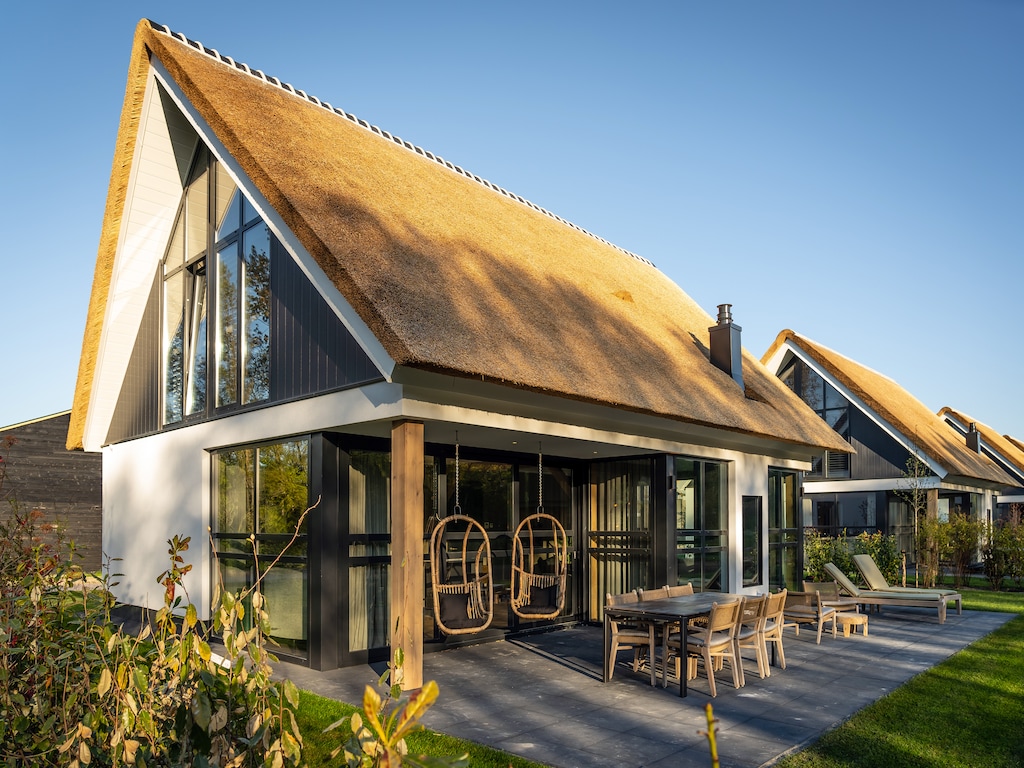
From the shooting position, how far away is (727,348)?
1232cm

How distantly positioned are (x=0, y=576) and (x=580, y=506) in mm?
8725

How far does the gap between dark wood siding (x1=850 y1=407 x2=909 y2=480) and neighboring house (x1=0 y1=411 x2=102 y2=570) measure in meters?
20.2

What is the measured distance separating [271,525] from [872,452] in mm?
17576

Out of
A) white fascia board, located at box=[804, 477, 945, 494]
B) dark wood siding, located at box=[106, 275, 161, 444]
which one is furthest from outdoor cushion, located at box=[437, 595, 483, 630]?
white fascia board, located at box=[804, 477, 945, 494]

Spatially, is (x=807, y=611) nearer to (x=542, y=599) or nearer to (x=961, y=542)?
(x=542, y=599)

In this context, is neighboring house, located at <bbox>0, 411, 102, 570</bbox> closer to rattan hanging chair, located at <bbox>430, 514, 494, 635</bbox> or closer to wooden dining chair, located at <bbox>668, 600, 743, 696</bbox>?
rattan hanging chair, located at <bbox>430, 514, 494, 635</bbox>

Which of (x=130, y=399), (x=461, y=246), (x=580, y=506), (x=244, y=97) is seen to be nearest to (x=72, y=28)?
(x=244, y=97)

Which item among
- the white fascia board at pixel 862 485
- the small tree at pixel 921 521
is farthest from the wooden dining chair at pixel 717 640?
the white fascia board at pixel 862 485

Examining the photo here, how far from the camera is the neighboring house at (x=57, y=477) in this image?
64.6ft

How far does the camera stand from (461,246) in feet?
29.1

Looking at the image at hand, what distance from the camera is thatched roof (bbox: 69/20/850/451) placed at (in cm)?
696

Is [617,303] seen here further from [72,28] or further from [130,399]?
[72,28]

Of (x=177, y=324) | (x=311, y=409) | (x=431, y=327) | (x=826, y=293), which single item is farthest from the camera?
(x=826, y=293)

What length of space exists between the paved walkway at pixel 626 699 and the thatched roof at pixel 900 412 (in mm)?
10976
